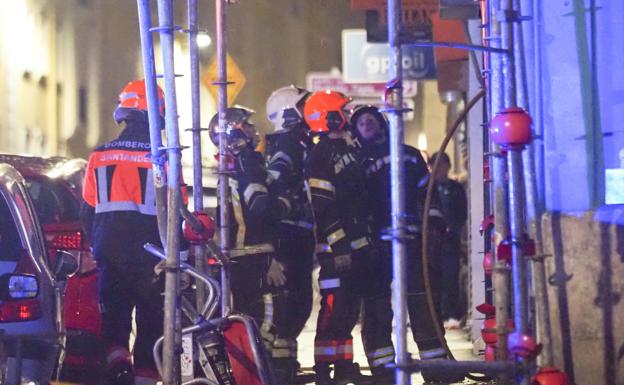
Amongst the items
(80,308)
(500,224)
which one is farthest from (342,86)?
(500,224)

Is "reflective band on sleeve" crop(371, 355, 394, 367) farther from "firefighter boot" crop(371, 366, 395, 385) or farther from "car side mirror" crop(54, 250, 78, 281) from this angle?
"car side mirror" crop(54, 250, 78, 281)

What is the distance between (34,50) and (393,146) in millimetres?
22591

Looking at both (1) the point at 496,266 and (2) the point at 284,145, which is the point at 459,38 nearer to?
(2) the point at 284,145

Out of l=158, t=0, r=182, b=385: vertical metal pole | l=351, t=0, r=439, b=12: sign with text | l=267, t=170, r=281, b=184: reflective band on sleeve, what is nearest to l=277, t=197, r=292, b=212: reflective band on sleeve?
l=267, t=170, r=281, b=184: reflective band on sleeve

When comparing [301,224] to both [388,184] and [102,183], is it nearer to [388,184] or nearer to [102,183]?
[388,184]

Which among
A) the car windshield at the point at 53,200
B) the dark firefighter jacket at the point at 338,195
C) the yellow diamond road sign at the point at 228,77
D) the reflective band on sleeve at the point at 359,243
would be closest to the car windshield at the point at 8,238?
the car windshield at the point at 53,200

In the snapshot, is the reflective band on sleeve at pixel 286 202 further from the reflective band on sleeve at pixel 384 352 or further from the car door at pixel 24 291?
the car door at pixel 24 291

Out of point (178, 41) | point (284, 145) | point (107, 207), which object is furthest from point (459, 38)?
point (178, 41)

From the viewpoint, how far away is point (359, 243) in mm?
9422

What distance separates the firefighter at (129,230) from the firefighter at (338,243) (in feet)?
4.58

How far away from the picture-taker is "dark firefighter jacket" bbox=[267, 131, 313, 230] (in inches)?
387

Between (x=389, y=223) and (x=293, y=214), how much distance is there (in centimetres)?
77

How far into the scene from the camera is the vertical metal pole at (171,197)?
653 centimetres

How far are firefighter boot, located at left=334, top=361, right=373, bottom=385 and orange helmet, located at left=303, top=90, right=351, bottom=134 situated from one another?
174 centimetres
